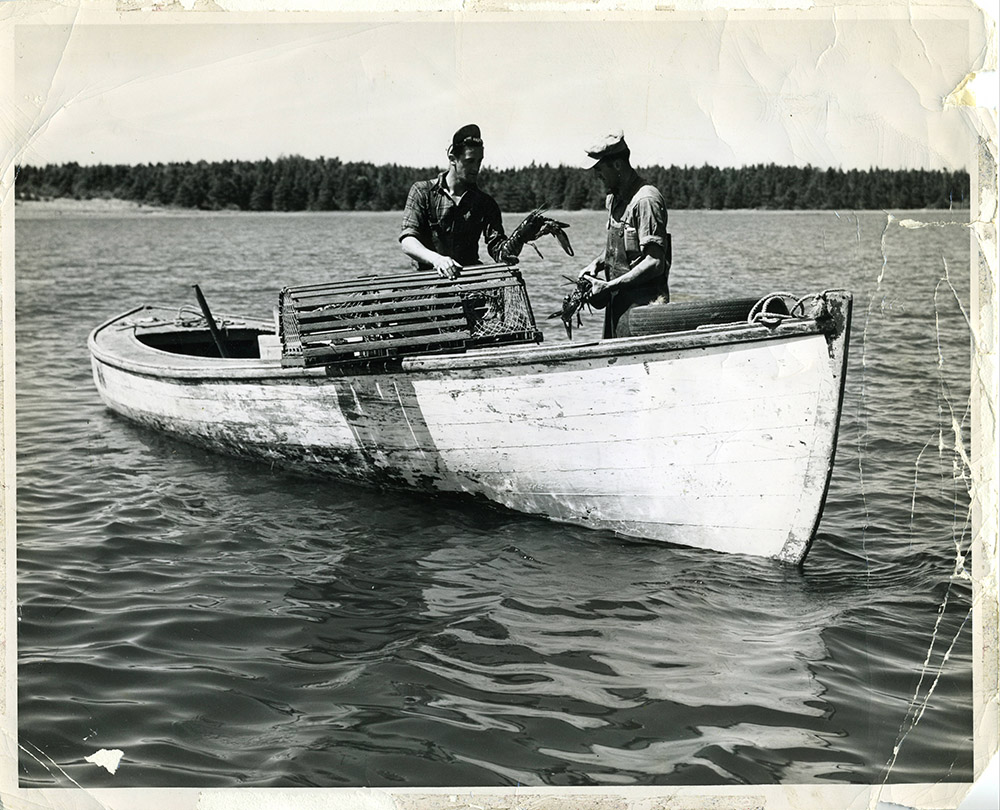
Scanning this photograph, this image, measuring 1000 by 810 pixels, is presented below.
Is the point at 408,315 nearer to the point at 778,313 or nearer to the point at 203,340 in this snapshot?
the point at 778,313

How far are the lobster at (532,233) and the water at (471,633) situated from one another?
1601 millimetres

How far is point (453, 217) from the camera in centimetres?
563

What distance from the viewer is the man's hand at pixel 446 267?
17.1ft

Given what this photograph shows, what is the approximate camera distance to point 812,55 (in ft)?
15.1

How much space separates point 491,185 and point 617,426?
11.1 feet

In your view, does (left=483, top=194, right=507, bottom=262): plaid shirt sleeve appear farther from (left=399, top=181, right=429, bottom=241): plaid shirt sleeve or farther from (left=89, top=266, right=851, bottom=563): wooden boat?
(left=89, top=266, right=851, bottom=563): wooden boat

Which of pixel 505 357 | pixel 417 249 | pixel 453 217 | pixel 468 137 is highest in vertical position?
pixel 468 137

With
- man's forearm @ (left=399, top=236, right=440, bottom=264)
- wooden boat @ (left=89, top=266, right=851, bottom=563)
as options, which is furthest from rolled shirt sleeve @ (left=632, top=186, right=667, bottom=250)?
man's forearm @ (left=399, top=236, right=440, bottom=264)

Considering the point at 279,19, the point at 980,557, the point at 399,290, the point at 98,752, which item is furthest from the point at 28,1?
the point at 980,557

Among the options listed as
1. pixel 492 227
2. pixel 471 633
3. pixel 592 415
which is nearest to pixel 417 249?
pixel 492 227

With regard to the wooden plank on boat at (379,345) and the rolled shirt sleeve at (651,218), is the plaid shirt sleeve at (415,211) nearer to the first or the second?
the wooden plank on boat at (379,345)

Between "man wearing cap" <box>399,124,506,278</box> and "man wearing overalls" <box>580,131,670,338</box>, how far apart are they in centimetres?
80

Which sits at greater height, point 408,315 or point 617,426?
point 408,315

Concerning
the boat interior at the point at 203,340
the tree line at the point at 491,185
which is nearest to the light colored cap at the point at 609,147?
the tree line at the point at 491,185
